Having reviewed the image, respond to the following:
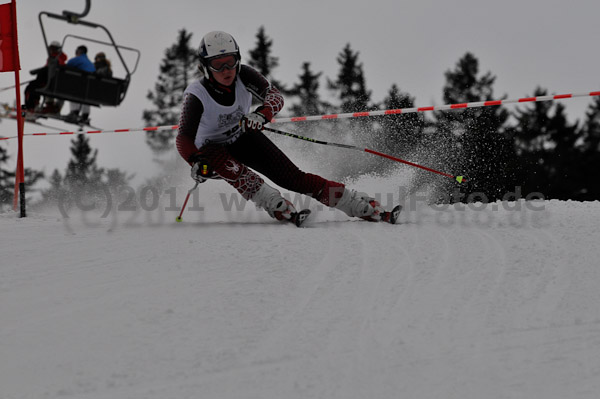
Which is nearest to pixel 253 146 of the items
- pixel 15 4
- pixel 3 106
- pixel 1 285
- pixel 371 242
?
pixel 371 242

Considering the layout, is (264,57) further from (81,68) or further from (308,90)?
(81,68)

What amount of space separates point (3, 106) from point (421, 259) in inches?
305

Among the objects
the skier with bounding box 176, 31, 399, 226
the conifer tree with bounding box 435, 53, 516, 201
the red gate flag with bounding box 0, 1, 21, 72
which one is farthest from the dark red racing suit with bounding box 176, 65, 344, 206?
the conifer tree with bounding box 435, 53, 516, 201

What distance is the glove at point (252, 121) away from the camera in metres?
4.86

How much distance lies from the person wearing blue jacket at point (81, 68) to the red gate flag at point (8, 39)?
755 millimetres

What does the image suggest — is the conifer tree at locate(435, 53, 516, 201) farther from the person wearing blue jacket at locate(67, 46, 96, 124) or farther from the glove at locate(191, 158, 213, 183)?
the glove at locate(191, 158, 213, 183)

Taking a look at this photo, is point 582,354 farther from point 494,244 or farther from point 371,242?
point 371,242

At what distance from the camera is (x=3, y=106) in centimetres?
893

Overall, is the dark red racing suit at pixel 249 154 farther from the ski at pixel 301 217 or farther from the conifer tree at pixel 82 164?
the conifer tree at pixel 82 164

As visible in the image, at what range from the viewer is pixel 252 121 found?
4855 mm

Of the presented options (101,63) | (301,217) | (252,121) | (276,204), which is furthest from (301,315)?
(101,63)

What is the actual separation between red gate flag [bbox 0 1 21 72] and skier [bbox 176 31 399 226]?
2425 millimetres

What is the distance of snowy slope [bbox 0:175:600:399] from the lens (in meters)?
2.36

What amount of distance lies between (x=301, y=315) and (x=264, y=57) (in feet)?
98.5
